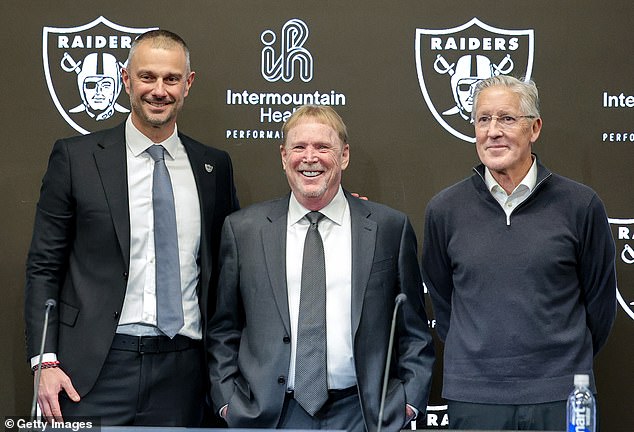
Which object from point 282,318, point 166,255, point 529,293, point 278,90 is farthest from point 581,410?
point 278,90

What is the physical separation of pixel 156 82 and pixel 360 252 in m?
1.00

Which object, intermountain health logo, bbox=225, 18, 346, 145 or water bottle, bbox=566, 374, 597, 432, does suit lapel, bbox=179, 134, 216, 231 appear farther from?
water bottle, bbox=566, 374, 597, 432

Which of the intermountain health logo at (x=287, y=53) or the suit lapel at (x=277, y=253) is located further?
the intermountain health logo at (x=287, y=53)

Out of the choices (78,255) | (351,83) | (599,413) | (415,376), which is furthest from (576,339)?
(78,255)

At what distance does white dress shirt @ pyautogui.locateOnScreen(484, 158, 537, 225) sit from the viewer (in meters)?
3.40

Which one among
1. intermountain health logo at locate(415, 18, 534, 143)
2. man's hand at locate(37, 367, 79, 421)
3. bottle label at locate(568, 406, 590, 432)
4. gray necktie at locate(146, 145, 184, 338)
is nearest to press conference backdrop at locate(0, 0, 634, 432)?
intermountain health logo at locate(415, 18, 534, 143)

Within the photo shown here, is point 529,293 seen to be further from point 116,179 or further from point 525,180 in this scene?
point 116,179

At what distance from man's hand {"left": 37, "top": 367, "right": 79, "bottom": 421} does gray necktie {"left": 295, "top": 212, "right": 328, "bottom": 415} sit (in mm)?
844

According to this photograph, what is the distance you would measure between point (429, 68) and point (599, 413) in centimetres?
168

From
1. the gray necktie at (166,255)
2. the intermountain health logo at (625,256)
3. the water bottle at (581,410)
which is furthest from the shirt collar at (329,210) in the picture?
the intermountain health logo at (625,256)

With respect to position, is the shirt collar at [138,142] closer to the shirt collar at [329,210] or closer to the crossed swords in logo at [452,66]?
the shirt collar at [329,210]

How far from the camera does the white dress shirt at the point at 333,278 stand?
10.9ft

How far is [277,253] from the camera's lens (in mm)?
3420

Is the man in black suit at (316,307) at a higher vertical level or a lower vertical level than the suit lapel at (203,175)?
lower
